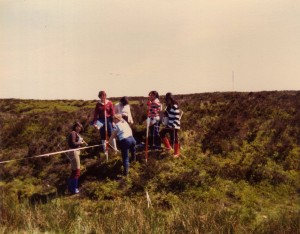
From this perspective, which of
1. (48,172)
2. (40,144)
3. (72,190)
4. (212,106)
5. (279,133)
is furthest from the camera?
(212,106)

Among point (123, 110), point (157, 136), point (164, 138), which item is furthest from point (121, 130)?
point (157, 136)

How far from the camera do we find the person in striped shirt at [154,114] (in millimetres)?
11930

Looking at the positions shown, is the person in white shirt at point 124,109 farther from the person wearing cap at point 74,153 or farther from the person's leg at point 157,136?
the person wearing cap at point 74,153

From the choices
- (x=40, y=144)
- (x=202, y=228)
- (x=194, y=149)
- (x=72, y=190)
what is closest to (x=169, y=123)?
(x=194, y=149)

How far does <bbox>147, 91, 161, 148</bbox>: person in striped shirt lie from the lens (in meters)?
11.9

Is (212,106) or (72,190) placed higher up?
(212,106)

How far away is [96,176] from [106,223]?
4.22 metres

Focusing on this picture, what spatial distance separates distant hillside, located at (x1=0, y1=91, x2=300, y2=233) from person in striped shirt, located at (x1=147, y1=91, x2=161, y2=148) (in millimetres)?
430

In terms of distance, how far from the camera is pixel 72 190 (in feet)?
34.3

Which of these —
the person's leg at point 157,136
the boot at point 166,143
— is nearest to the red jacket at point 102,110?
the person's leg at point 157,136

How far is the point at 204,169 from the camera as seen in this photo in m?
11.1

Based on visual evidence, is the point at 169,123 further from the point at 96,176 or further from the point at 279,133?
the point at 279,133

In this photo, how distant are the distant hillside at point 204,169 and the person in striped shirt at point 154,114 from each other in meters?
0.43

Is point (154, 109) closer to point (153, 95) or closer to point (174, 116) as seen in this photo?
point (153, 95)
